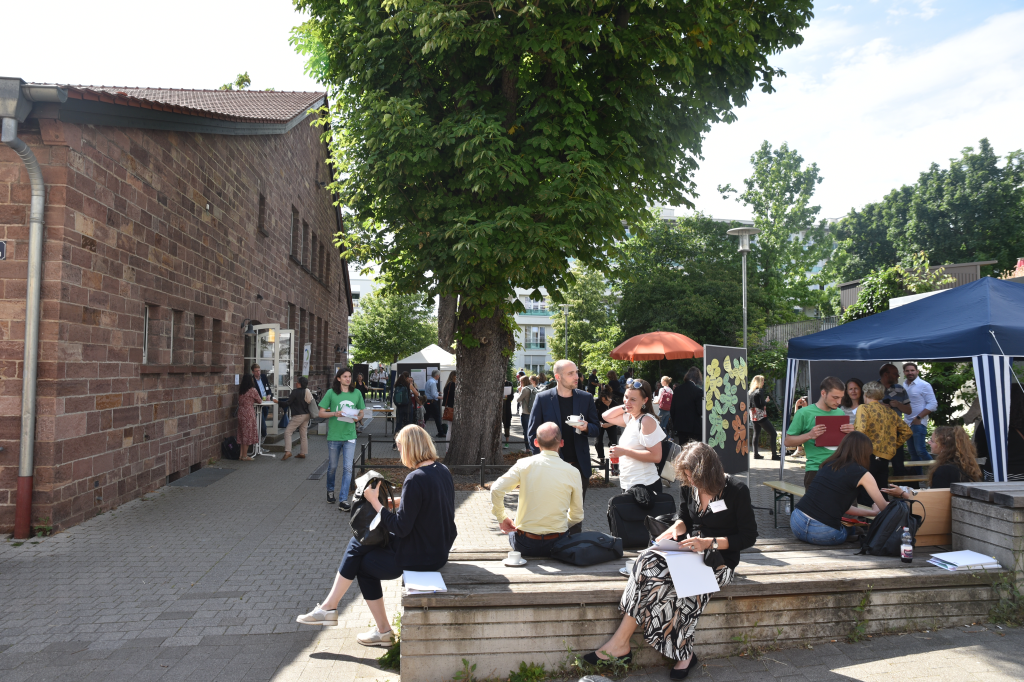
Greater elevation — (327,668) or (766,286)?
(766,286)

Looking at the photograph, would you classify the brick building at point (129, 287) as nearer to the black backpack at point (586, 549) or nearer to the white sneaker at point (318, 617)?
the white sneaker at point (318, 617)

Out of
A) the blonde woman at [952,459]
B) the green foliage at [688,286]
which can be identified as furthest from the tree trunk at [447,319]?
the blonde woman at [952,459]

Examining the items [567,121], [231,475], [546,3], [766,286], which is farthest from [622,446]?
[766,286]

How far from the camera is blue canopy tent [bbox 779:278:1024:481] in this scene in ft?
24.6

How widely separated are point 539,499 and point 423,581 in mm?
1157

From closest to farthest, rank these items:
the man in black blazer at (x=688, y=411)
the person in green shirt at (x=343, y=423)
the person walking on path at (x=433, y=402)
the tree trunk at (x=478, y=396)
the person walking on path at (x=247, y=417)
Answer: the person in green shirt at (x=343, y=423), the man in black blazer at (x=688, y=411), the tree trunk at (x=478, y=396), the person walking on path at (x=247, y=417), the person walking on path at (x=433, y=402)

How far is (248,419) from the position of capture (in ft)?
44.5

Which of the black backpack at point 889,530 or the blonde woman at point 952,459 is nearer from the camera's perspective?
the black backpack at point 889,530

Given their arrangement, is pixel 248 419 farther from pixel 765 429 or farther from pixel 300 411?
pixel 765 429

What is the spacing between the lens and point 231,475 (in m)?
11.7

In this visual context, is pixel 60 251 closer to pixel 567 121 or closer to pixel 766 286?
pixel 567 121

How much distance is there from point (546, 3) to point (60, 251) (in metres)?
7.32

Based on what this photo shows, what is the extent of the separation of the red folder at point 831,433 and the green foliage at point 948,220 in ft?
144

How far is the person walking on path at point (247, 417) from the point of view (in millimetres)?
13477
